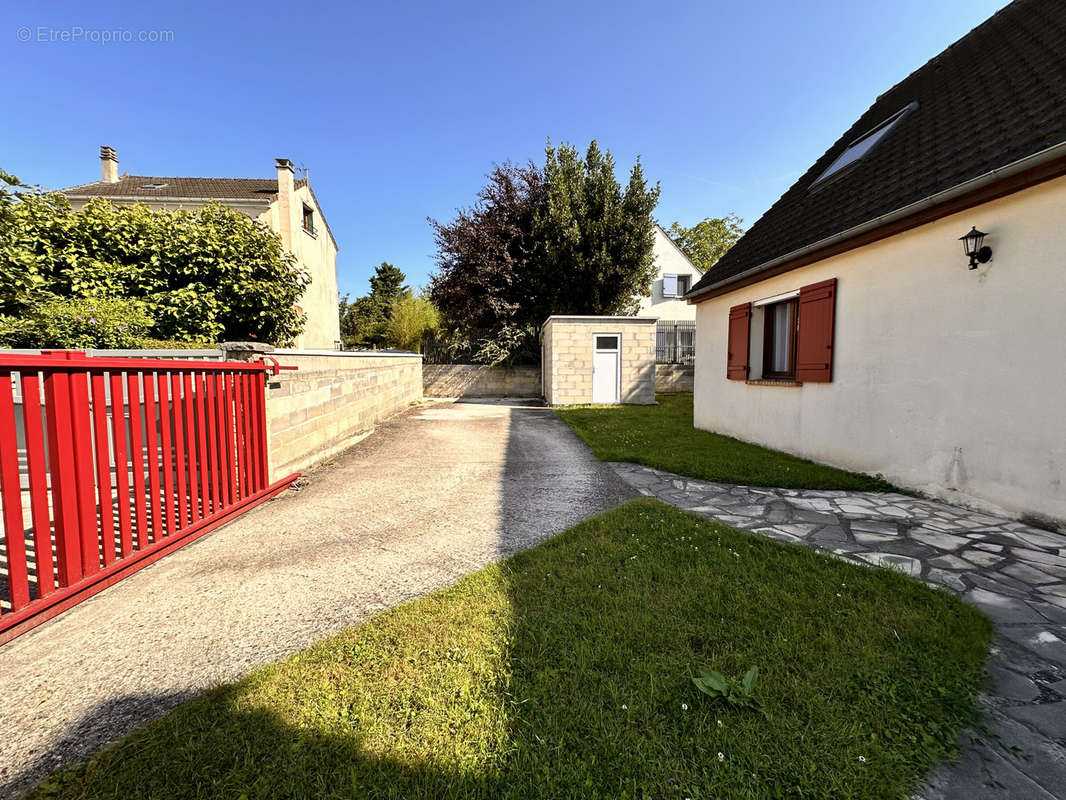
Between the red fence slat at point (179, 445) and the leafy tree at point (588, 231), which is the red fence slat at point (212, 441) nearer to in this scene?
the red fence slat at point (179, 445)

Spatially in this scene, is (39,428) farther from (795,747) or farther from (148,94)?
(148,94)

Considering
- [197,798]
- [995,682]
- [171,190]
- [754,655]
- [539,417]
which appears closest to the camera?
[197,798]

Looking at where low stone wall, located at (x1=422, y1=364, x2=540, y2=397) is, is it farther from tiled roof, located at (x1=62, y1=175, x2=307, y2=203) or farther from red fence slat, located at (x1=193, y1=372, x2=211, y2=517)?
red fence slat, located at (x1=193, y1=372, x2=211, y2=517)

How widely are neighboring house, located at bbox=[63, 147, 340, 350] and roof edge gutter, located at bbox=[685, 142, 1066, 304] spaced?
15.0 metres

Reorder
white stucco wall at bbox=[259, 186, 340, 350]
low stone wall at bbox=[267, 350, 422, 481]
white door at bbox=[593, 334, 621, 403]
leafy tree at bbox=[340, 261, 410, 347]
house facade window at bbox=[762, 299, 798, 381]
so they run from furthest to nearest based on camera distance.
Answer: leafy tree at bbox=[340, 261, 410, 347], white stucco wall at bbox=[259, 186, 340, 350], white door at bbox=[593, 334, 621, 403], house facade window at bbox=[762, 299, 798, 381], low stone wall at bbox=[267, 350, 422, 481]

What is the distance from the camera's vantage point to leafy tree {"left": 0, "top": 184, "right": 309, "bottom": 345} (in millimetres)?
6348

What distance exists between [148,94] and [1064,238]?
37.1 ft

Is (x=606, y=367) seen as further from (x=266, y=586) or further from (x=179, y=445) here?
(x=266, y=586)

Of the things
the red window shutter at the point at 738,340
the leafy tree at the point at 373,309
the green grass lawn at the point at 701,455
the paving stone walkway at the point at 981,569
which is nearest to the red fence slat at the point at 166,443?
the paving stone walkway at the point at 981,569

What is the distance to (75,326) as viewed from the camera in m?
5.43

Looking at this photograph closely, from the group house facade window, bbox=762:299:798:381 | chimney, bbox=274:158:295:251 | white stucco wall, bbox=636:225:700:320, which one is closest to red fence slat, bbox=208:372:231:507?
house facade window, bbox=762:299:798:381

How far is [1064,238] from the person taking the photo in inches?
121

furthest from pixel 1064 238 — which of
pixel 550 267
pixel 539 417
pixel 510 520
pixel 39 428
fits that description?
pixel 550 267

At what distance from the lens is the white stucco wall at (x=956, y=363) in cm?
321
